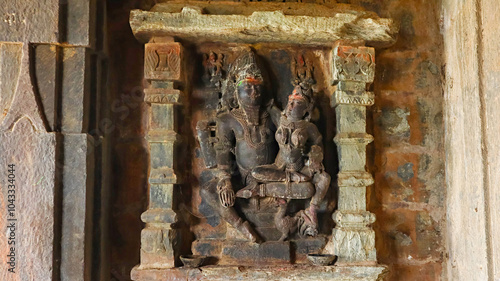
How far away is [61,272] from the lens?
8.71ft

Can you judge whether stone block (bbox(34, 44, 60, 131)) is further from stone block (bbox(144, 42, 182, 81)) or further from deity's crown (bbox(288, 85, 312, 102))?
deity's crown (bbox(288, 85, 312, 102))

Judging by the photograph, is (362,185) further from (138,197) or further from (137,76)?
(137,76)

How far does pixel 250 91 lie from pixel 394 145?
1286 millimetres

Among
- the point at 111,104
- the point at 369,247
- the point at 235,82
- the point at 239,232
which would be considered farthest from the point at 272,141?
the point at 111,104

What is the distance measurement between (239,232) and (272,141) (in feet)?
2.43

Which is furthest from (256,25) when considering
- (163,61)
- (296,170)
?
(296,170)

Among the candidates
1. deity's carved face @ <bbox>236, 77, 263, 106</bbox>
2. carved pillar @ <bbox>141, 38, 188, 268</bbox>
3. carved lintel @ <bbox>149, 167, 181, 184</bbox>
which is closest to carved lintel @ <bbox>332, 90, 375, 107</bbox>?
deity's carved face @ <bbox>236, 77, 263, 106</bbox>

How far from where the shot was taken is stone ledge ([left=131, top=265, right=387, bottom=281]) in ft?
8.96

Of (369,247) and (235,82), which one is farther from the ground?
(235,82)

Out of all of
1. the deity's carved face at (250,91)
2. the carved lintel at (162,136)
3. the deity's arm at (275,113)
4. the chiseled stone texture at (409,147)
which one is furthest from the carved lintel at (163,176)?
the chiseled stone texture at (409,147)

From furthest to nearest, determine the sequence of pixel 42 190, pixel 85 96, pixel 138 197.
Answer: pixel 138 197, pixel 85 96, pixel 42 190

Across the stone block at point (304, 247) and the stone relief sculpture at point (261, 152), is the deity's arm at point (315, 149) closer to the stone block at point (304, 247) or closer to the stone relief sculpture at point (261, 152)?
the stone relief sculpture at point (261, 152)

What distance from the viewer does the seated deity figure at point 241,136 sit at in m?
2.85

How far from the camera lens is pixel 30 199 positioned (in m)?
2.62
